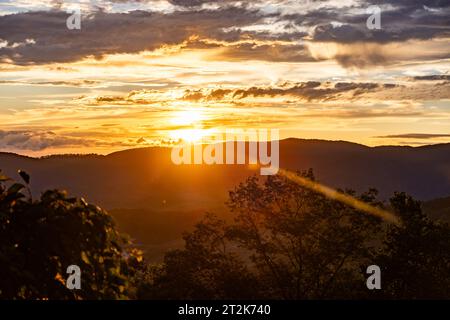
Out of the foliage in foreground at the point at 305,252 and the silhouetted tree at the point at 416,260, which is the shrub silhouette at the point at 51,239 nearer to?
the foliage in foreground at the point at 305,252

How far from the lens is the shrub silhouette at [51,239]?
8.16 metres

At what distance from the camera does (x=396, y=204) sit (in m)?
33.6

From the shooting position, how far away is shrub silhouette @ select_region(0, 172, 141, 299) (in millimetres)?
8164

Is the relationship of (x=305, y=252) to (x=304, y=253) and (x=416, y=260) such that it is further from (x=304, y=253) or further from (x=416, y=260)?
(x=416, y=260)

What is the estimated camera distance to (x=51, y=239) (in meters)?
8.21

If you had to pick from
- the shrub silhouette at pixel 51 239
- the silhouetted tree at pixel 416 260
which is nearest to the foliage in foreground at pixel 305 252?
the silhouetted tree at pixel 416 260

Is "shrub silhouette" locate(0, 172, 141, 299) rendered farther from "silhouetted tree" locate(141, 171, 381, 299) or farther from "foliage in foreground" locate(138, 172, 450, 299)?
"foliage in foreground" locate(138, 172, 450, 299)

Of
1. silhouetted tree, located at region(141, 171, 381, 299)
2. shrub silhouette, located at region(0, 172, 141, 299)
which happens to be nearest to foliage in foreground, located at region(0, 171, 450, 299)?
silhouetted tree, located at region(141, 171, 381, 299)

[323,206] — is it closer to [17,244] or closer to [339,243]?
[339,243]

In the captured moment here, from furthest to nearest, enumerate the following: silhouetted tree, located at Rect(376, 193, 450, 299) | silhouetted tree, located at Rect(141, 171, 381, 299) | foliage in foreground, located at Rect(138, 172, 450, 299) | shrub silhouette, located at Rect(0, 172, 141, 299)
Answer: silhouetted tree, located at Rect(376, 193, 450, 299) < foliage in foreground, located at Rect(138, 172, 450, 299) < silhouetted tree, located at Rect(141, 171, 381, 299) < shrub silhouette, located at Rect(0, 172, 141, 299)

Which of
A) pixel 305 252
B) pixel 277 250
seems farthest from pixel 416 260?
pixel 277 250

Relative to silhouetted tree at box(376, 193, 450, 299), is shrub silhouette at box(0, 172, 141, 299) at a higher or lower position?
higher
